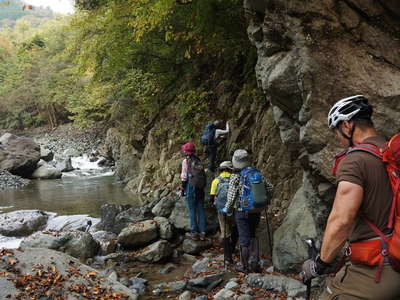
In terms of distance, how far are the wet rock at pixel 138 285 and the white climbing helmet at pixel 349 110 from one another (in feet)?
17.8

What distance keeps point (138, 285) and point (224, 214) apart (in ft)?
7.29

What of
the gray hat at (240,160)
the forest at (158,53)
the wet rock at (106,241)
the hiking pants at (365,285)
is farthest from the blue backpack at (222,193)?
the forest at (158,53)

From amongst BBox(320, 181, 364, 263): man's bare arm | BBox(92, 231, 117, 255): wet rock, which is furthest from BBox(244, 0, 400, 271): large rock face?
BBox(92, 231, 117, 255): wet rock

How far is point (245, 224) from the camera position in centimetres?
689

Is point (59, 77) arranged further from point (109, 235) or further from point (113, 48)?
point (109, 235)

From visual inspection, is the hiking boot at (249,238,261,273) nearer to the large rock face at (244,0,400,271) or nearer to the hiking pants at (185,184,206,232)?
the large rock face at (244,0,400,271)

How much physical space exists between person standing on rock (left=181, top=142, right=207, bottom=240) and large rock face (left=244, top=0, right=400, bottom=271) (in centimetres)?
385

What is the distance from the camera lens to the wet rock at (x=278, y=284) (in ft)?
19.0

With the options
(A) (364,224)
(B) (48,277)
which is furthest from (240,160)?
(A) (364,224)

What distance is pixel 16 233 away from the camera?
39.3 feet

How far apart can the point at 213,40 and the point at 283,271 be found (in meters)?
7.84

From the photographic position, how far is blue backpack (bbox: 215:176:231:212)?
730 cm

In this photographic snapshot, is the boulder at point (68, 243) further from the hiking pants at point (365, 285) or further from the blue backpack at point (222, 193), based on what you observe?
the hiking pants at point (365, 285)

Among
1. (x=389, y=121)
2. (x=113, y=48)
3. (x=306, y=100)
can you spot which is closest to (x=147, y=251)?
(x=306, y=100)
